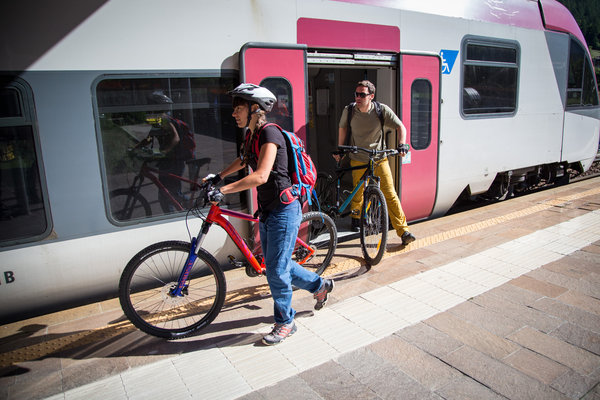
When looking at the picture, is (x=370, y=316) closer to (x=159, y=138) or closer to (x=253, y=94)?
(x=253, y=94)

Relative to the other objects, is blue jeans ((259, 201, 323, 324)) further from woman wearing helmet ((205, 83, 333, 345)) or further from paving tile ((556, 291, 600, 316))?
paving tile ((556, 291, 600, 316))

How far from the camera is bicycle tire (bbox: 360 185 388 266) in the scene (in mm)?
4602

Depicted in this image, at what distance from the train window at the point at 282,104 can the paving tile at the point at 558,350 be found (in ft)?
9.09

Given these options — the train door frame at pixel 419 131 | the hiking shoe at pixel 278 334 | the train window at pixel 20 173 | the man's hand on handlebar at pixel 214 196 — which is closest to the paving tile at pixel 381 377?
the hiking shoe at pixel 278 334

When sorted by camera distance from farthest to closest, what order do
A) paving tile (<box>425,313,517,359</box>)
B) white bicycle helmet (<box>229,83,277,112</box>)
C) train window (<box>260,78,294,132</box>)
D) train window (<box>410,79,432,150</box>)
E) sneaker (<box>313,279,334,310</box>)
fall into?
train window (<box>410,79,432,150</box>)
train window (<box>260,78,294,132</box>)
sneaker (<box>313,279,334,310</box>)
paving tile (<box>425,313,517,359</box>)
white bicycle helmet (<box>229,83,277,112</box>)

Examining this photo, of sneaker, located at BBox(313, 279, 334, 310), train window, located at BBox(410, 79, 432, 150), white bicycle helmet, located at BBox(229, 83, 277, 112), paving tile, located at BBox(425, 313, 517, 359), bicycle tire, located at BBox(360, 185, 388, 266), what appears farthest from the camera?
train window, located at BBox(410, 79, 432, 150)

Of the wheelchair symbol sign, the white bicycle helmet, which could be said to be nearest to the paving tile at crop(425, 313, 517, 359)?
the white bicycle helmet

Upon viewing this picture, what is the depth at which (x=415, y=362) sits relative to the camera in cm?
297

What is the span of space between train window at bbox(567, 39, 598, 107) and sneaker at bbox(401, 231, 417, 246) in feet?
16.5

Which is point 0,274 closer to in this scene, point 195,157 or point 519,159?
point 195,157

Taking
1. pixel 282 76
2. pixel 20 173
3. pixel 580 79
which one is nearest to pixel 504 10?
pixel 580 79

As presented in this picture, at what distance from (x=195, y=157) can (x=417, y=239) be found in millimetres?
2887

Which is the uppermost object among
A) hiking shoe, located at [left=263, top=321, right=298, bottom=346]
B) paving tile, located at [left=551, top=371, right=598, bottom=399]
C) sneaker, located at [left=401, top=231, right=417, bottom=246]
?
sneaker, located at [left=401, top=231, right=417, bottom=246]

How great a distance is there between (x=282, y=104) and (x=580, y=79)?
653 centimetres
